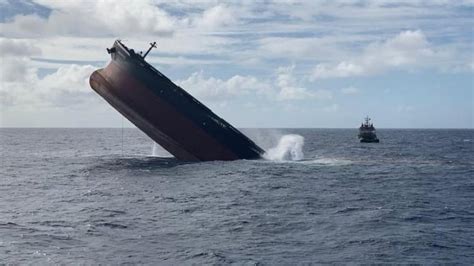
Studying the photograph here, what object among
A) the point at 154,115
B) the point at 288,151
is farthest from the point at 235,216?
the point at 288,151

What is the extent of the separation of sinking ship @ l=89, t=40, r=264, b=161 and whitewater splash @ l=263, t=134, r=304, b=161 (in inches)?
428

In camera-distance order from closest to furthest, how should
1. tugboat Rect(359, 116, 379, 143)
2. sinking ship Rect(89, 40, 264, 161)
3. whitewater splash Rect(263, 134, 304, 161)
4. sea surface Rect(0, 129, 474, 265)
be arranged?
sea surface Rect(0, 129, 474, 265) < sinking ship Rect(89, 40, 264, 161) < whitewater splash Rect(263, 134, 304, 161) < tugboat Rect(359, 116, 379, 143)

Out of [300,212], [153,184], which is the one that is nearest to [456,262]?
[300,212]

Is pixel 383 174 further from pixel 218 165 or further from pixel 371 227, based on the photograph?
pixel 371 227

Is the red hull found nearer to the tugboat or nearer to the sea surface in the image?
the sea surface

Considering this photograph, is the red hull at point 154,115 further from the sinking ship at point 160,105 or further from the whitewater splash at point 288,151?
the whitewater splash at point 288,151

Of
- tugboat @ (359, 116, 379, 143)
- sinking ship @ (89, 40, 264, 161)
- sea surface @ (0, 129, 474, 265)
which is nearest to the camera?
sea surface @ (0, 129, 474, 265)

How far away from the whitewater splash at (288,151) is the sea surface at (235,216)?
12.5 m

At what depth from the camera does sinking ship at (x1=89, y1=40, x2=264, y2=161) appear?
171 ft

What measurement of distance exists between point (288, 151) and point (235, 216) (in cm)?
4184

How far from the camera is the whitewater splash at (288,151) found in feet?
215

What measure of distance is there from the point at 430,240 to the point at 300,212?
338 inches

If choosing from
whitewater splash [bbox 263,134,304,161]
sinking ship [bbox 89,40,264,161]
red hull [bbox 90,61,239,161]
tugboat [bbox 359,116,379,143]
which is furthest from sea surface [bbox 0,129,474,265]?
tugboat [bbox 359,116,379,143]

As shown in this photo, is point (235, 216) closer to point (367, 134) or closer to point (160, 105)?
point (160, 105)
